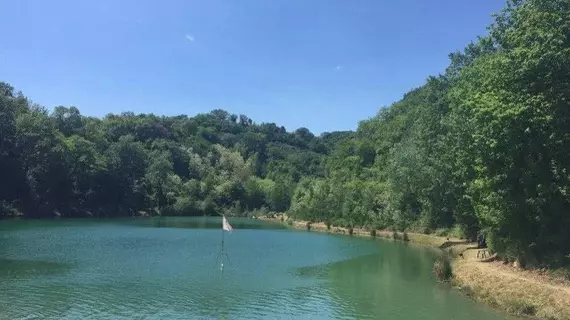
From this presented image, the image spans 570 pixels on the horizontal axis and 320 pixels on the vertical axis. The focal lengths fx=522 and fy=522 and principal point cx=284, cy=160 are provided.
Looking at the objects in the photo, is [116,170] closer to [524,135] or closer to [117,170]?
[117,170]

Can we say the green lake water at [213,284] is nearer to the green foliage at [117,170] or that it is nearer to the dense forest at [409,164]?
the dense forest at [409,164]

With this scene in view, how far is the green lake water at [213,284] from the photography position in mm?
25312

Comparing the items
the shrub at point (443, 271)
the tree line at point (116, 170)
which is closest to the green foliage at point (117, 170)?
the tree line at point (116, 170)

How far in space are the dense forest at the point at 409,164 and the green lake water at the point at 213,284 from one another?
7.11 meters

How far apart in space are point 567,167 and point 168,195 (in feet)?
403

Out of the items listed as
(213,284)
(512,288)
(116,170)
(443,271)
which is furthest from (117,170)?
(512,288)

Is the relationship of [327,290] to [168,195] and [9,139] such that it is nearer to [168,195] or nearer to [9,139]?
[9,139]

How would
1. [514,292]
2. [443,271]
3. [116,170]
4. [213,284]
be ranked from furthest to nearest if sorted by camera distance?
[116,170]
[443,271]
[213,284]
[514,292]

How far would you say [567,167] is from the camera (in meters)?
28.6

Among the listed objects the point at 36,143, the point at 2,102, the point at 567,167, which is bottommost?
the point at 567,167

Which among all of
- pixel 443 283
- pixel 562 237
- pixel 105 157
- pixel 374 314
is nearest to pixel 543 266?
pixel 562 237

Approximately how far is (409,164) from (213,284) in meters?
41.4

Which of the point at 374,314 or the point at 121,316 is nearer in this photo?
the point at 121,316

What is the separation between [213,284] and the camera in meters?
31.9
